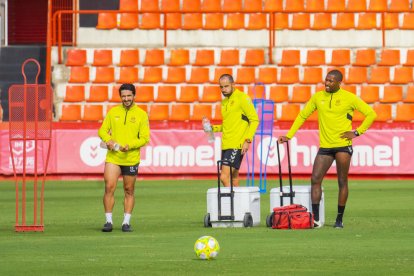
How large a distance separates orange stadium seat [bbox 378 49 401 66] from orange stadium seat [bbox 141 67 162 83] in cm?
589

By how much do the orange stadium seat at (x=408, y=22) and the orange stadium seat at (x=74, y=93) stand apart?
8935 millimetres

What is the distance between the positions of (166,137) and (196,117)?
3.00 meters

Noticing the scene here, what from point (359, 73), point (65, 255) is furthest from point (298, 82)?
point (65, 255)

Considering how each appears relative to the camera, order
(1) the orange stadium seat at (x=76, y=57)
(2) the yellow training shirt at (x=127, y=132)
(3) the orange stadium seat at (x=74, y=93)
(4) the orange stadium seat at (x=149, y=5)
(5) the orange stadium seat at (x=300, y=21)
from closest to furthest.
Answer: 1. (2) the yellow training shirt at (x=127, y=132)
2. (3) the orange stadium seat at (x=74, y=93)
3. (1) the orange stadium seat at (x=76, y=57)
4. (5) the orange stadium seat at (x=300, y=21)
5. (4) the orange stadium seat at (x=149, y=5)

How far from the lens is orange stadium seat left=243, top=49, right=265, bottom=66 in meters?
35.0

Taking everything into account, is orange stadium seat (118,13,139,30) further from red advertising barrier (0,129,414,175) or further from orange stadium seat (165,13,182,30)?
red advertising barrier (0,129,414,175)

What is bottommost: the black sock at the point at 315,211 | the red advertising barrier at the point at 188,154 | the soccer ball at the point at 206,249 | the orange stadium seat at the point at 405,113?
the soccer ball at the point at 206,249

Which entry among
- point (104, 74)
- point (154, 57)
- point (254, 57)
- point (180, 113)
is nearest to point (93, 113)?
point (104, 74)

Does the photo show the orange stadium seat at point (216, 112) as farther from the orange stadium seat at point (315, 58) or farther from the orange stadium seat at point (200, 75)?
the orange stadium seat at point (315, 58)

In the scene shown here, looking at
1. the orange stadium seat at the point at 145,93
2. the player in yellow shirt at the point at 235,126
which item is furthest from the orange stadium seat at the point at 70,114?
the player in yellow shirt at the point at 235,126

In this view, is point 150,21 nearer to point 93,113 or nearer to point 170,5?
point 170,5

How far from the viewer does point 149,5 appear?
3678 cm

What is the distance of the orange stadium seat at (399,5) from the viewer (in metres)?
36.2

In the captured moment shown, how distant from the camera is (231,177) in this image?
1778cm
